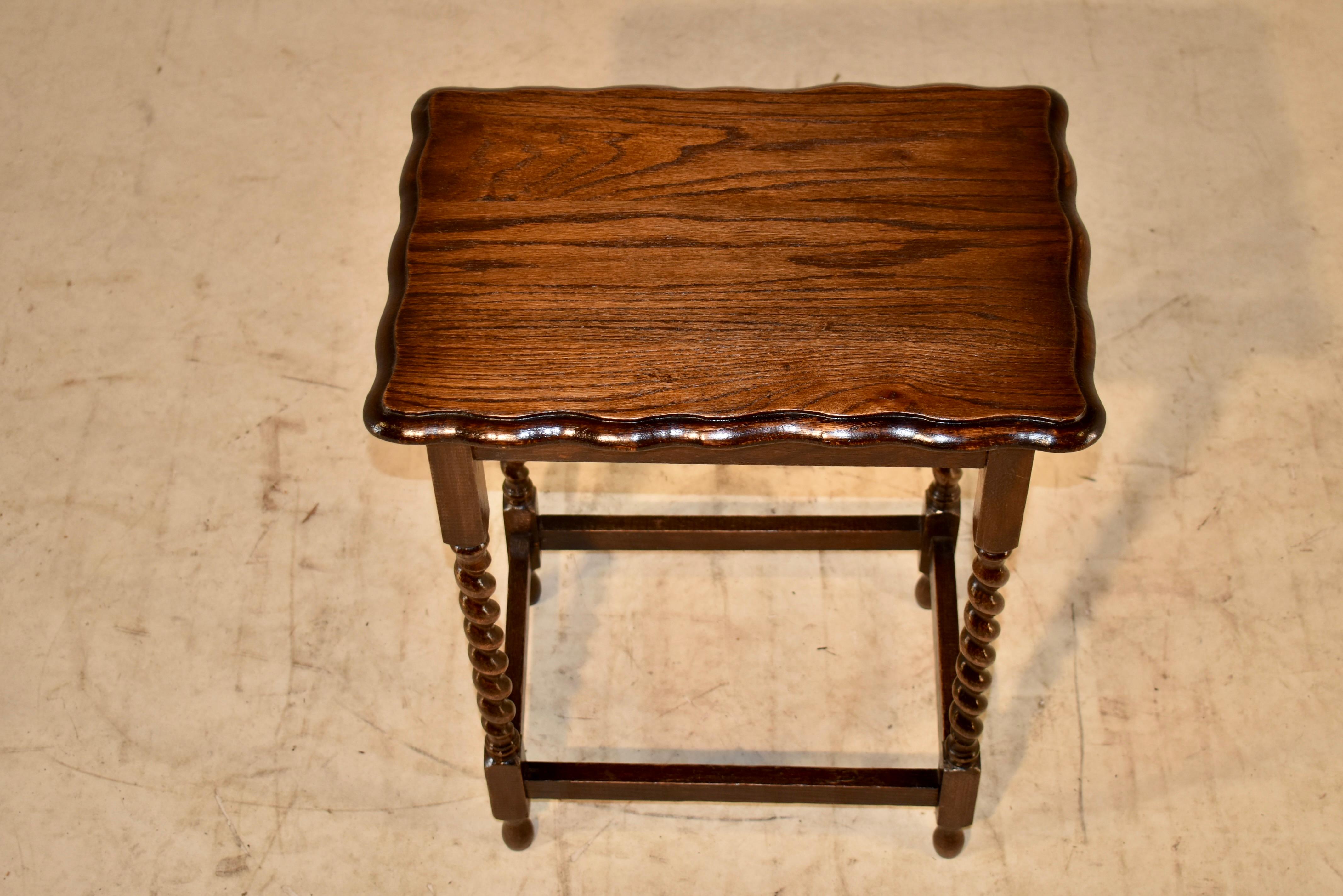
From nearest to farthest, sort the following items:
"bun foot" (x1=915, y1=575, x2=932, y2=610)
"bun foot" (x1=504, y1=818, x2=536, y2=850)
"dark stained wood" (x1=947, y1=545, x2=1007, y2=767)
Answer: "dark stained wood" (x1=947, y1=545, x2=1007, y2=767) → "bun foot" (x1=504, y1=818, x2=536, y2=850) → "bun foot" (x1=915, y1=575, x2=932, y2=610)

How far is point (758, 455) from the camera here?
1691 mm

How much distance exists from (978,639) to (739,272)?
0.53 metres

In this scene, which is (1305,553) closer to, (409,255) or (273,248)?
(409,255)

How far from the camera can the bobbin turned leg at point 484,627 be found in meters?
1.74

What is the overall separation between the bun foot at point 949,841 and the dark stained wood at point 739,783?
6 cm

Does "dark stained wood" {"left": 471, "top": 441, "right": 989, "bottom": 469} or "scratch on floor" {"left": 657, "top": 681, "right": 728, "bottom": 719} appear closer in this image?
"dark stained wood" {"left": 471, "top": 441, "right": 989, "bottom": 469}

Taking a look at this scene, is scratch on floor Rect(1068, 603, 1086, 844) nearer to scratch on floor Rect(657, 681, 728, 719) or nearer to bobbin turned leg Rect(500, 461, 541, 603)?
scratch on floor Rect(657, 681, 728, 719)

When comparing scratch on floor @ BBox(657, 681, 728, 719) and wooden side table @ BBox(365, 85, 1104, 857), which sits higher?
wooden side table @ BBox(365, 85, 1104, 857)

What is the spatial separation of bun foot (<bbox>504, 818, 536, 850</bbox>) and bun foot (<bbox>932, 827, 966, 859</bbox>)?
21.6 inches

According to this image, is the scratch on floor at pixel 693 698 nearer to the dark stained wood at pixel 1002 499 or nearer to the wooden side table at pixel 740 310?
the wooden side table at pixel 740 310

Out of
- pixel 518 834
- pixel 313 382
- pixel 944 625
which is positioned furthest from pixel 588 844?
pixel 313 382

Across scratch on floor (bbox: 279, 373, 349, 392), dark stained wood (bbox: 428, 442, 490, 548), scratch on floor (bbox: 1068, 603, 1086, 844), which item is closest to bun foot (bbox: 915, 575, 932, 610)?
scratch on floor (bbox: 1068, 603, 1086, 844)

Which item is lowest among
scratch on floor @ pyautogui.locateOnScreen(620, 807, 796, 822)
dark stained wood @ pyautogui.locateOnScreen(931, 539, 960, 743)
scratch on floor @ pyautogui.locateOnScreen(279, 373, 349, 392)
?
scratch on floor @ pyautogui.locateOnScreen(620, 807, 796, 822)

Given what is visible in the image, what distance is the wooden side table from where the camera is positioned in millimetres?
1651
